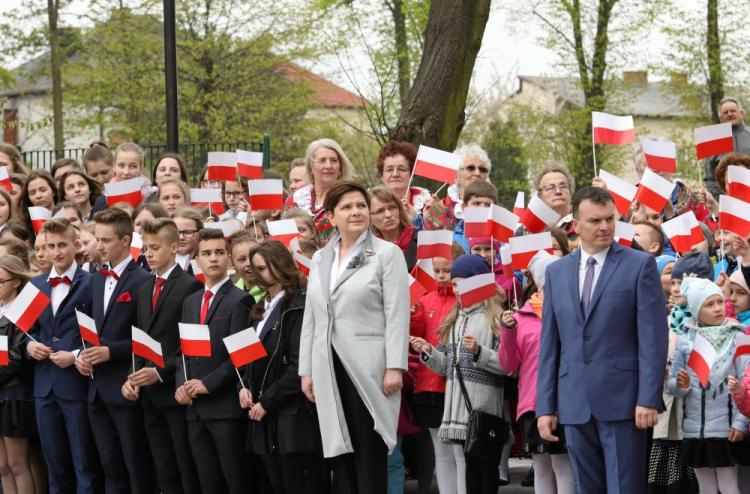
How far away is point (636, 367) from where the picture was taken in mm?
6762

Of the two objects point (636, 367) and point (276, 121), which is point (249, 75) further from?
point (636, 367)

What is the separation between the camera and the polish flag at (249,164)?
11008 millimetres

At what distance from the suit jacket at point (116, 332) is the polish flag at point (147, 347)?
370 millimetres

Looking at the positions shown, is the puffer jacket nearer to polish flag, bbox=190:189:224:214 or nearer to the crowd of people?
the crowd of people

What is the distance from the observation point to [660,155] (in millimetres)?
9789

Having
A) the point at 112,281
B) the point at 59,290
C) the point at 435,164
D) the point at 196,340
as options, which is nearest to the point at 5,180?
the point at 59,290

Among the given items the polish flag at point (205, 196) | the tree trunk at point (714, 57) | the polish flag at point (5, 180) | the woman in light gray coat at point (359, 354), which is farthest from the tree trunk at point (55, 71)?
the woman in light gray coat at point (359, 354)

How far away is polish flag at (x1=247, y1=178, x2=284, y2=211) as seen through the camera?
10.4m

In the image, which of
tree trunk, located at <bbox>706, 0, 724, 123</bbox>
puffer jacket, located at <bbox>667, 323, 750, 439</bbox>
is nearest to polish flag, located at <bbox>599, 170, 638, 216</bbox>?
puffer jacket, located at <bbox>667, 323, 750, 439</bbox>

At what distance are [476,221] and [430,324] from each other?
0.87 m

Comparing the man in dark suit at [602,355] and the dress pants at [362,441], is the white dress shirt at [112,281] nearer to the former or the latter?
the dress pants at [362,441]

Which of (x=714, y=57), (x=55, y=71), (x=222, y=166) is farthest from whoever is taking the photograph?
(x=714, y=57)

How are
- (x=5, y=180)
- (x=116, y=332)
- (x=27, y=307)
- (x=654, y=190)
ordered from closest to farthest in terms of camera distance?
(x=116, y=332), (x=27, y=307), (x=654, y=190), (x=5, y=180)

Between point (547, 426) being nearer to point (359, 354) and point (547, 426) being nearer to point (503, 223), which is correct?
point (359, 354)
